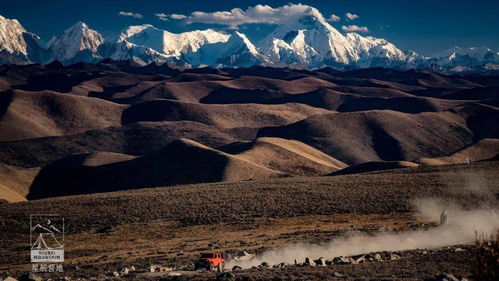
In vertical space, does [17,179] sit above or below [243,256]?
above

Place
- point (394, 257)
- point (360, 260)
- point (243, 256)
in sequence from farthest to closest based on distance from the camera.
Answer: point (243, 256) → point (394, 257) → point (360, 260)

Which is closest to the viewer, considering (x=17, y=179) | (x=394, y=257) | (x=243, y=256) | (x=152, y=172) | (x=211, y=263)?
(x=211, y=263)

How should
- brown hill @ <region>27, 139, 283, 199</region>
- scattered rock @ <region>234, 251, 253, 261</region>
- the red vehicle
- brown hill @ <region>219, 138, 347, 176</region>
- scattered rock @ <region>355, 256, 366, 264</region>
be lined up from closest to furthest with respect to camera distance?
the red vehicle < scattered rock @ <region>355, 256, 366, 264</region> < scattered rock @ <region>234, 251, 253, 261</region> < brown hill @ <region>27, 139, 283, 199</region> < brown hill @ <region>219, 138, 347, 176</region>

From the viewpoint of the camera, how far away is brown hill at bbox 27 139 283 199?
15088 centimetres

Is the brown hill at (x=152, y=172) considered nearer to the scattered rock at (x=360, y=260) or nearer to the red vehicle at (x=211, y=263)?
the scattered rock at (x=360, y=260)

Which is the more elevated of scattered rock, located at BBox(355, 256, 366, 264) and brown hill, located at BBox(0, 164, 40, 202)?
brown hill, located at BBox(0, 164, 40, 202)

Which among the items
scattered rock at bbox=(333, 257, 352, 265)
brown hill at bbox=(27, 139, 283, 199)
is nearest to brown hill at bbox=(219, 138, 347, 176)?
brown hill at bbox=(27, 139, 283, 199)

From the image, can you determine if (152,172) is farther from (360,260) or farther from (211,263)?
(360,260)

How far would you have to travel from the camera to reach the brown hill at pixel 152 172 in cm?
15088

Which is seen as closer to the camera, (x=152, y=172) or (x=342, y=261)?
(x=342, y=261)

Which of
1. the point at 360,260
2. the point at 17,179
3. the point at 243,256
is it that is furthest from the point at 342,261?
the point at 17,179

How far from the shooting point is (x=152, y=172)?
162625 mm

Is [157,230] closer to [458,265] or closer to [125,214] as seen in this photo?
[125,214]

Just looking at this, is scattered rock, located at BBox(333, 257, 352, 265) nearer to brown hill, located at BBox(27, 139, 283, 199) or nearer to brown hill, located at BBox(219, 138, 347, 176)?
brown hill, located at BBox(27, 139, 283, 199)
